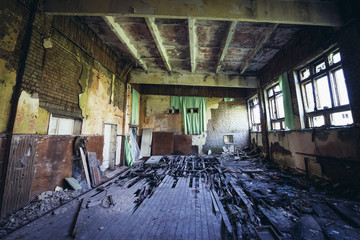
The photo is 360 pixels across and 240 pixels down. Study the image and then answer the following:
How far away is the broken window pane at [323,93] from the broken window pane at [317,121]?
0.33 metres

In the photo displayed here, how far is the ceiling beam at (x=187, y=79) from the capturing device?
24.1ft

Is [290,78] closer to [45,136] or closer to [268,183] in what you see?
[268,183]

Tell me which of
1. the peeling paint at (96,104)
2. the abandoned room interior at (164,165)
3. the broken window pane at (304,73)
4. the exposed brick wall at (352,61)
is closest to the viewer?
the abandoned room interior at (164,165)

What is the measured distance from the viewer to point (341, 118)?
3.73 metres

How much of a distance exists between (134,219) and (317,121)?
5775mm

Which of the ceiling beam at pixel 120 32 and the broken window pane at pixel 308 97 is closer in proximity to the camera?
the ceiling beam at pixel 120 32

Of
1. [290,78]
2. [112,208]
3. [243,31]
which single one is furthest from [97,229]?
[290,78]

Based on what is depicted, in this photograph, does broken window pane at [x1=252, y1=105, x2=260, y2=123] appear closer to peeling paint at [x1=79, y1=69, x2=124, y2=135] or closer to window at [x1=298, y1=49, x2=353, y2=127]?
window at [x1=298, y1=49, x2=353, y2=127]

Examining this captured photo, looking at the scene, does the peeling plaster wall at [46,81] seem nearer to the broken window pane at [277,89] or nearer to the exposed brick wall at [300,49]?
the exposed brick wall at [300,49]

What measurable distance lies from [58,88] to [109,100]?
2.25 meters

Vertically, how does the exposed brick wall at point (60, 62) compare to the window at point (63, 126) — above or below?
above

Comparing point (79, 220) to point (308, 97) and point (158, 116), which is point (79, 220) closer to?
point (308, 97)

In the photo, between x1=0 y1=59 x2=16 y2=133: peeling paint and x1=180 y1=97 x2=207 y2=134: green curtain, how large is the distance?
7801 millimetres

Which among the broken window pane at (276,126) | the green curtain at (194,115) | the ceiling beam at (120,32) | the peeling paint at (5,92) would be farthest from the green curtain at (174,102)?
the peeling paint at (5,92)
